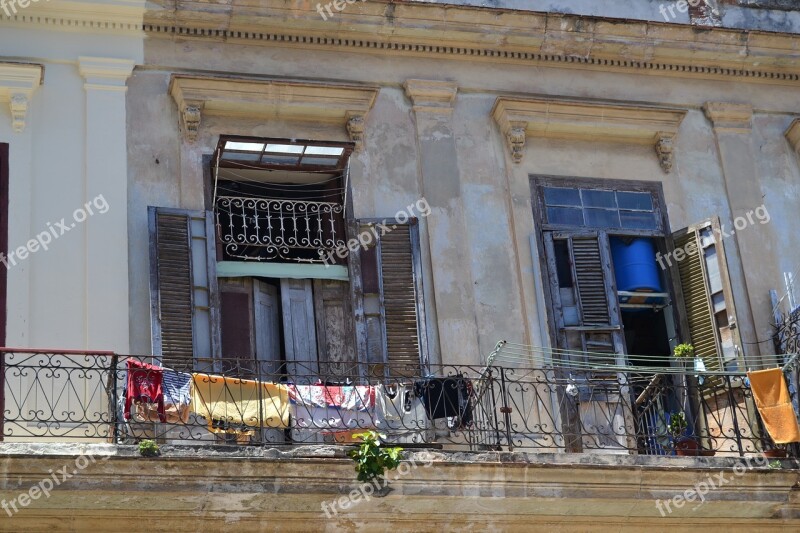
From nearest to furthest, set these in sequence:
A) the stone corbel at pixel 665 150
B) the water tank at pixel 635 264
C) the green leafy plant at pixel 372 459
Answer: the green leafy plant at pixel 372 459, the water tank at pixel 635 264, the stone corbel at pixel 665 150

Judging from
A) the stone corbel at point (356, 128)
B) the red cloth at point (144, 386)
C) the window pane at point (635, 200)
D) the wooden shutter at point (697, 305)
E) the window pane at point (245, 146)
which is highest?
the stone corbel at point (356, 128)

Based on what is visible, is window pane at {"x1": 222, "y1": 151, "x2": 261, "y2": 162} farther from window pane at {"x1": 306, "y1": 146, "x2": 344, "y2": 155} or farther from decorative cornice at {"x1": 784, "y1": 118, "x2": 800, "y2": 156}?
decorative cornice at {"x1": 784, "y1": 118, "x2": 800, "y2": 156}

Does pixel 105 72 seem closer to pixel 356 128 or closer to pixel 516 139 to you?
pixel 356 128

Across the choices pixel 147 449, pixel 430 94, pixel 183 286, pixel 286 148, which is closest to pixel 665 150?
pixel 430 94

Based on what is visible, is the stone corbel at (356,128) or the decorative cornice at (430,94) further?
the decorative cornice at (430,94)

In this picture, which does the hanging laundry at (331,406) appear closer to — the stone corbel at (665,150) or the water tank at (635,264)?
the water tank at (635,264)

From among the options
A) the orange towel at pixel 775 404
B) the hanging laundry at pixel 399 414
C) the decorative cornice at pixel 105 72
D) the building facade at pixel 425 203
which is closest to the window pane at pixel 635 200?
the building facade at pixel 425 203

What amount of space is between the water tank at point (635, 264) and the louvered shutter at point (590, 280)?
0.93ft

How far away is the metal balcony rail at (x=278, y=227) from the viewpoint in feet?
39.4

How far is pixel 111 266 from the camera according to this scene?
1141 centimetres

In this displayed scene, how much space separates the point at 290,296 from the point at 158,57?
90.5 inches

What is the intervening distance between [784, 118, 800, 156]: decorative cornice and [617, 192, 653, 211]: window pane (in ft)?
5.05

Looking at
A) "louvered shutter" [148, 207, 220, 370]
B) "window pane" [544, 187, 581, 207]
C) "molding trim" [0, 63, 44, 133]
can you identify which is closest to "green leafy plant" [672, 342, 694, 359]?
"window pane" [544, 187, 581, 207]

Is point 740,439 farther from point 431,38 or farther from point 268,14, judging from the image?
point 268,14
